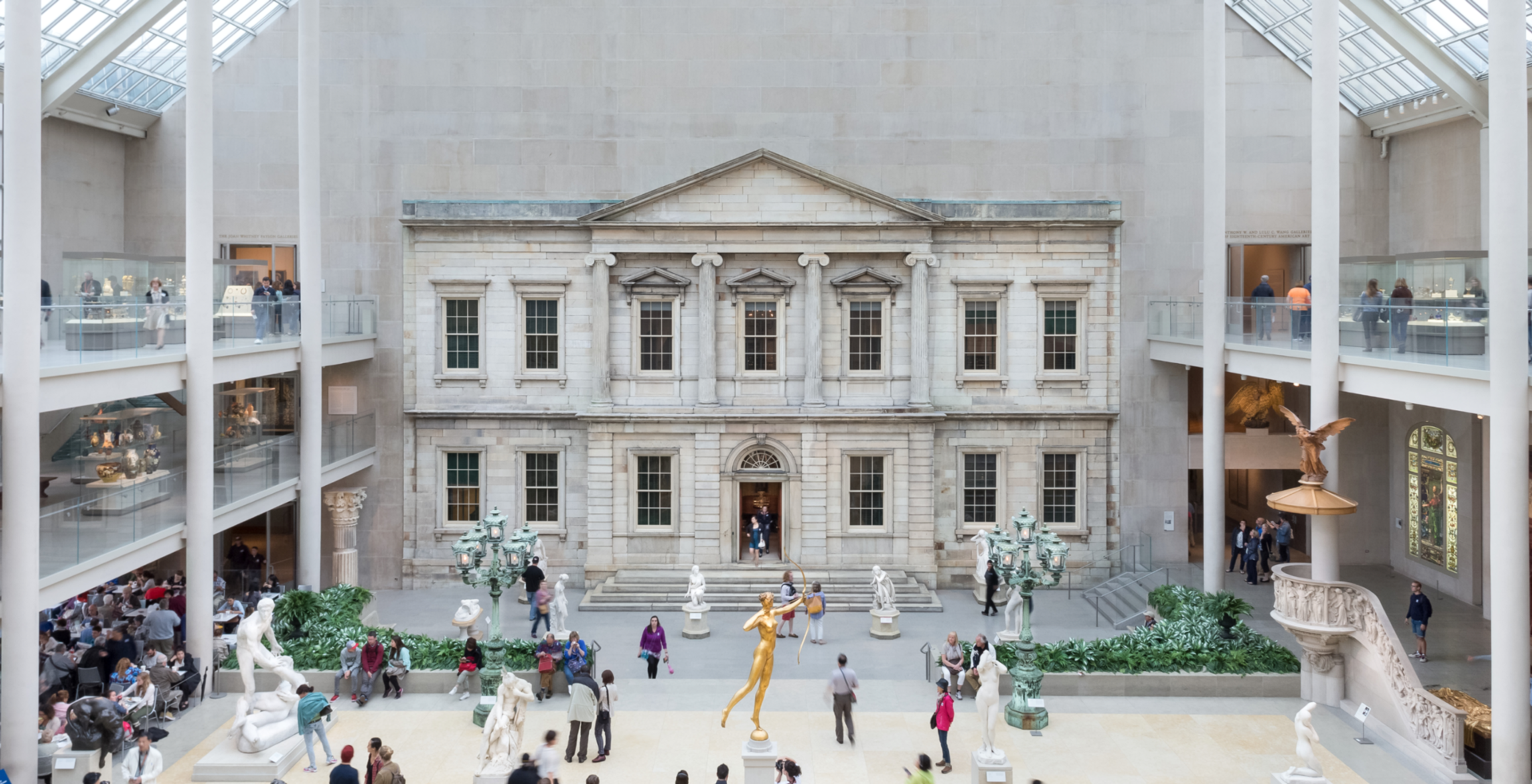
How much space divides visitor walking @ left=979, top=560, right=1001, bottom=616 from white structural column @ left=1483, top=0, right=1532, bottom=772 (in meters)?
11.0

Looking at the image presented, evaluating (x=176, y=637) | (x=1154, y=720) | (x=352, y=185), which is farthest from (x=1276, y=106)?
(x=176, y=637)

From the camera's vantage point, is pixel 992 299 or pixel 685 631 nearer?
pixel 685 631

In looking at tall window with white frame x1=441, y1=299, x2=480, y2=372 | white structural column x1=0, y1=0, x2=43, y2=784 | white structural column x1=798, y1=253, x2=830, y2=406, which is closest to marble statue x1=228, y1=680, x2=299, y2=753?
white structural column x1=0, y1=0, x2=43, y2=784

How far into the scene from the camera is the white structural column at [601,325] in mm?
27516

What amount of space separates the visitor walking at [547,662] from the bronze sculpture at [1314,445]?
12714mm

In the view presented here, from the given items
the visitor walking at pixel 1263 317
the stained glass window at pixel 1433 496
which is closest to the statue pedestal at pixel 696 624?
the visitor walking at pixel 1263 317

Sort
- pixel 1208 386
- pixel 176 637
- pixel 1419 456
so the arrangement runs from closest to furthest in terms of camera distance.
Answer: pixel 176 637, pixel 1208 386, pixel 1419 456

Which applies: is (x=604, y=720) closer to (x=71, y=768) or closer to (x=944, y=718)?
(x=944, y=718)

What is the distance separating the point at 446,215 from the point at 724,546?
10573 mm

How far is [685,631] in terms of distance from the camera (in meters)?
23.9

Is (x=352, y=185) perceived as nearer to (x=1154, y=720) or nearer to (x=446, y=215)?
(x=446, y=215)

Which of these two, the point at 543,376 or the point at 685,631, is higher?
the point at 543,376

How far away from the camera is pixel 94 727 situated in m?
16.0

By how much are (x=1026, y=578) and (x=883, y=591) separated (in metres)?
5.52
